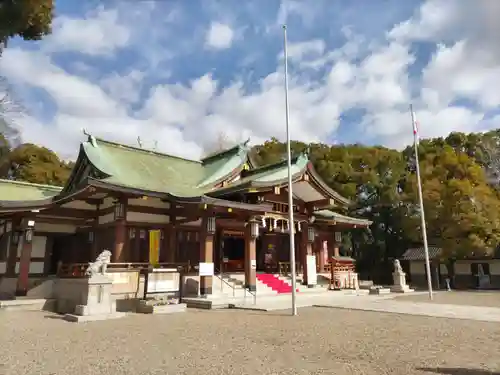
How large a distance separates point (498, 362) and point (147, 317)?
34.4 feet

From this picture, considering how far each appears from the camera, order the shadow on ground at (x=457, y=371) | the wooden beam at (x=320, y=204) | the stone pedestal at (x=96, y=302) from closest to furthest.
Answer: the shadow on ground at (x=457, y=371) < the stone pedestal at (x=96, y=302) < the wooden beam at (x=320, y=204)

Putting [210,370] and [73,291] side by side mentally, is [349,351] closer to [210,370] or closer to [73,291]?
[210,370]

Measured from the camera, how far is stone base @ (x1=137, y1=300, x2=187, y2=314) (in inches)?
576

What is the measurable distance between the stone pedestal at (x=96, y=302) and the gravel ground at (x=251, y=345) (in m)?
0.71

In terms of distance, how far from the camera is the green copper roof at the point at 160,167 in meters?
19.9

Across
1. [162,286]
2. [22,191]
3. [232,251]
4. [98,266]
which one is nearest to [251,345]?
[98,266]

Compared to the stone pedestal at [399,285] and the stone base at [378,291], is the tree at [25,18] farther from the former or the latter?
the stone pedestal at [399,285]

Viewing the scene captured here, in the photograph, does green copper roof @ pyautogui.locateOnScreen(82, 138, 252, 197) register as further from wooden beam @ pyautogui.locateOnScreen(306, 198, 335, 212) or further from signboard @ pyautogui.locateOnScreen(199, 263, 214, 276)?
wooden beam @ pyautogui.locateOnScreen(306, 198, 335, 212)

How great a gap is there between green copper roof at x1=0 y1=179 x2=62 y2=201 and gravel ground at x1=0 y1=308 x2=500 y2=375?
10.0 metres

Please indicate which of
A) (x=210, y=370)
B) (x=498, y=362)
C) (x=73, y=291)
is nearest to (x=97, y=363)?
(x=210, y=370)

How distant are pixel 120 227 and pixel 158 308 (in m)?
4.70

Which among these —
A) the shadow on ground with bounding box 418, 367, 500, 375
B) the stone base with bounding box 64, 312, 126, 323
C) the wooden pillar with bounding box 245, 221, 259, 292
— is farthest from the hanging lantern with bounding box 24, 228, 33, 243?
the shadow on ground with bounding box 418, 367, 500, 375

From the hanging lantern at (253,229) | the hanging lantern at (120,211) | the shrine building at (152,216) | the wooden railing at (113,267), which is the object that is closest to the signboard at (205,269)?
the shrine building at (152,216)

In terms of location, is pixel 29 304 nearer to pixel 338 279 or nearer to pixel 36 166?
pixel 338 279
